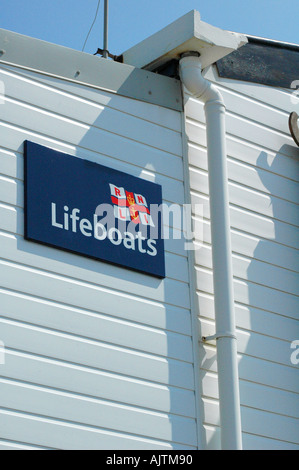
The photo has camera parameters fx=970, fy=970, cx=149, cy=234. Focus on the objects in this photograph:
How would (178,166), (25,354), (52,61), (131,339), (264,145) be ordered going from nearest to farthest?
(25,354) → (131,339) → (52,61) → (178,166) → (264,145)

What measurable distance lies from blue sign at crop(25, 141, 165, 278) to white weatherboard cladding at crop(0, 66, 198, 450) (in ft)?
0.24

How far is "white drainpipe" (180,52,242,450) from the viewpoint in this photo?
6.55 meters

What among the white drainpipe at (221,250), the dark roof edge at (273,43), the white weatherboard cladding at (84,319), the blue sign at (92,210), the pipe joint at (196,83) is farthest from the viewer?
the dark roof edge at (273,43)

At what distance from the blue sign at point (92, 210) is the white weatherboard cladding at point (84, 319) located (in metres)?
0.07

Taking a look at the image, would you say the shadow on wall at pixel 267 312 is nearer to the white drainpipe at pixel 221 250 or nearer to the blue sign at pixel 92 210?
the white drainpipe at pixel 221 250

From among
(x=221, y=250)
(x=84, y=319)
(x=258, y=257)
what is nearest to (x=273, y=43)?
(x=258, y=257)

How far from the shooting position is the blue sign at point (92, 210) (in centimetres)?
638

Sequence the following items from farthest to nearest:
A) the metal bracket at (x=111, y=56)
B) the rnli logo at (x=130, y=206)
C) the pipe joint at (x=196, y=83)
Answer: the metal bracket at (x=111, y=56), the pipe joint at (x=196, y=83), the rnli logo at (x=130, y=206)

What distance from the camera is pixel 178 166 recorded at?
24.2 ft

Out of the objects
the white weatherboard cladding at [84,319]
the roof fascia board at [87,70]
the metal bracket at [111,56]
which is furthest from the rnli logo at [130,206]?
the metal bracket at [111,56]

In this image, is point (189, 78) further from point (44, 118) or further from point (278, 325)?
point (278, 325)

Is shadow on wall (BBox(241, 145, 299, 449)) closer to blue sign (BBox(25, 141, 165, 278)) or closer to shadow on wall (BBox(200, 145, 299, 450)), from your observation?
shadow on wall (BBox(200, 145, 299, 450))

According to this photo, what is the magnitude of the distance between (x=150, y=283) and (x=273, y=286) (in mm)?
1286
